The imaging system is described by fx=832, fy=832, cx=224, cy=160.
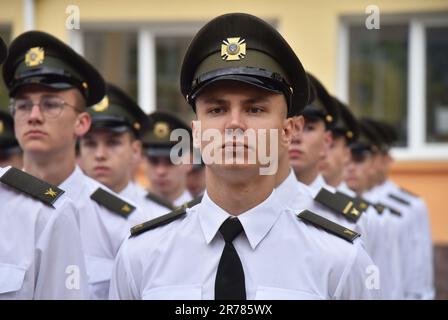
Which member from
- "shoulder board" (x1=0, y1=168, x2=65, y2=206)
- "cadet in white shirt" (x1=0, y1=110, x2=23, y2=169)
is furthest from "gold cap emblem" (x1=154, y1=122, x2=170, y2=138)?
"shoulder board" (x1=0, y1=168, x2=65, y2=206)

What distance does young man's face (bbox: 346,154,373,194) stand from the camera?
831cm

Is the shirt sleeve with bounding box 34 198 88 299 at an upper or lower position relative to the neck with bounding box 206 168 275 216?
lower

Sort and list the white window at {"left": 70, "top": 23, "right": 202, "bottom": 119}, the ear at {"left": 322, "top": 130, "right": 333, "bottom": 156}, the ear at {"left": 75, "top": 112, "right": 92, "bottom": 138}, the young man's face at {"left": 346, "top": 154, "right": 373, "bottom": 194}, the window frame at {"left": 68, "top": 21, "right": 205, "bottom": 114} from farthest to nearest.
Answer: the white window at {"left": 70, "top": 23, "right": 202, "bottom": 119} < the window frame at {"left": 68, "top": 21, "right": 205, "bottom": 114} < the young man's face at {"left": 346, "top": 154, "right": 373, "bottom": 194} < the ear at {"left": 322, "top": 130, "right": 333, "bottom": 156} < the ear at {"left": 75, "top": 112, "right": 92, "bottom": 138}

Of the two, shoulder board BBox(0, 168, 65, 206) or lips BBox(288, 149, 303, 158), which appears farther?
lips BBox(288, 149, 303, 158)

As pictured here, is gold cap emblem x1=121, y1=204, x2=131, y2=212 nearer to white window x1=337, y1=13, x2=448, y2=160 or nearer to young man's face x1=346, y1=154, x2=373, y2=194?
young man's face x1=346, y1=154, x2=373, y2=194

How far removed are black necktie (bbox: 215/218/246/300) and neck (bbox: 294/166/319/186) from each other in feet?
7.73

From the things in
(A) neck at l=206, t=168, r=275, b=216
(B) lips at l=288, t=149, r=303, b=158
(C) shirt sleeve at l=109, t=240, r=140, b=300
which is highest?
(B) lips at l=288, t=149, r=303, b=158

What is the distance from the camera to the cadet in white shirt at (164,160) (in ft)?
24.8

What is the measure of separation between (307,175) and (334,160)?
92 centimetres

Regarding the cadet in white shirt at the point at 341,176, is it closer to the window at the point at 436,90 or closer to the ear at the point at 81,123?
the ear at the point at 81,123

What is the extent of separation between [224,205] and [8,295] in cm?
95

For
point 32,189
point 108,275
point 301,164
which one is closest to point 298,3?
point 301,164

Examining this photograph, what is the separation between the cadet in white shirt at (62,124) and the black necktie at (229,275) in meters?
1.61

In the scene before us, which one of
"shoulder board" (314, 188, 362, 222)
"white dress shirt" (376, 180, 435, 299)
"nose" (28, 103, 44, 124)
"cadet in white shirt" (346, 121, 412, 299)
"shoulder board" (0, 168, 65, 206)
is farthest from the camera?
"white dress shirt" (376, 180, 435, 299)
